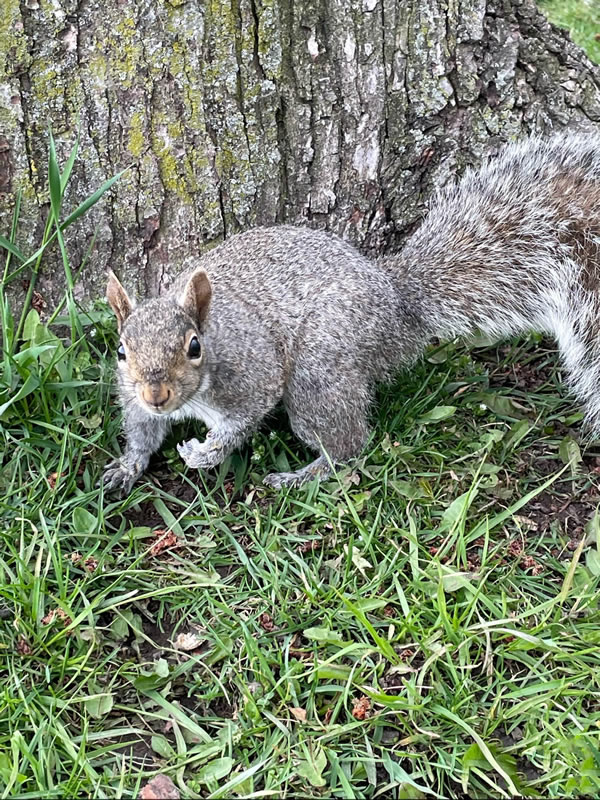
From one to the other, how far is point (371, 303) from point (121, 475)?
2.37ft

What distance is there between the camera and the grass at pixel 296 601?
1561 mm

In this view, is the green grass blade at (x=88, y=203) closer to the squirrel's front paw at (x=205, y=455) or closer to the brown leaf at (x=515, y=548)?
the squirrel's front paw at (x=205, y=455)

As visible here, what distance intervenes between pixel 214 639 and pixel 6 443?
2.22 feet

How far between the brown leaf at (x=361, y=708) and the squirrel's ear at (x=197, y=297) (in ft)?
2.80

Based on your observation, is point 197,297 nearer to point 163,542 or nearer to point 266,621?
point 163,542

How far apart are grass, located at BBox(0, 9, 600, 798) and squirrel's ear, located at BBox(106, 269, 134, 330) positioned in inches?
9.9

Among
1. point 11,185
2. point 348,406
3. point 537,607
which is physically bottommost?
point 537,607

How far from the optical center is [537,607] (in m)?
1.72

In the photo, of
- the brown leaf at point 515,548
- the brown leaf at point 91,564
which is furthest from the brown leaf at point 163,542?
the brown leaf at point 515,548

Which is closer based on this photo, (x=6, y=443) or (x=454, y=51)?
(x=6, y=443)

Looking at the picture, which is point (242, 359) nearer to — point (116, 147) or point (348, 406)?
point (348, 406)

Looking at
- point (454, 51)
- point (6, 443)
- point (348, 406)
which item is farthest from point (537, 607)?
point (454, 51)

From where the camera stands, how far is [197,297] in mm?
1868

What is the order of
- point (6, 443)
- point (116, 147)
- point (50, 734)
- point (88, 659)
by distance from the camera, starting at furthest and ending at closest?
point (116, 147)
point (6, 443)
point (88, 659)
point (50, 734)
